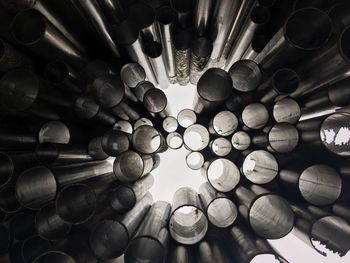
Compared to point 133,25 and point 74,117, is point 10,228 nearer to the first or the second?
point 74,117

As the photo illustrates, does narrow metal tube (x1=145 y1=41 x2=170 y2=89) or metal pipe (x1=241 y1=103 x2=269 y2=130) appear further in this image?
narrow metal tube (x1=145 y1=41 x2=170 y2=89)

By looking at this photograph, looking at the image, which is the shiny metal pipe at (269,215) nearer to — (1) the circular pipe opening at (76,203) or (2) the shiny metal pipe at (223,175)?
(2) the shiny metal pipe at (223,175)

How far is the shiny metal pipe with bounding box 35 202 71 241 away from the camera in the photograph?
1.55 m

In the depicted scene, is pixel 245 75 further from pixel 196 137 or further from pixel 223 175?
pixel 223 175

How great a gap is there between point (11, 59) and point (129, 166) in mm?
1002

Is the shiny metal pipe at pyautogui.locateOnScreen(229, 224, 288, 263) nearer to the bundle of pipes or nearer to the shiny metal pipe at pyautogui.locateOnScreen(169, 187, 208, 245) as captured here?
the bundle of pipes

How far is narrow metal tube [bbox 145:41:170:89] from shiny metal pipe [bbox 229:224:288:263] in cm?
144

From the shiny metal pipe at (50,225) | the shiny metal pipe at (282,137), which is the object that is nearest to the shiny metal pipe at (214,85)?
the shiny metal pipe at (282,137)

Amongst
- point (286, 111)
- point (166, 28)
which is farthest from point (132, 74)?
point (286, 111)

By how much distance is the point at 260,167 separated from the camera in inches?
79.3

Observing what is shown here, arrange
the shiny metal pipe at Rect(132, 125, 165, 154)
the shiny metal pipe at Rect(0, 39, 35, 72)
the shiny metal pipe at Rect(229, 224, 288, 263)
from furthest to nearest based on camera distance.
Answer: the shiny metal pipe at Rect(132, 125, 165, 154), the shiny metal pipe at Rect(0, 39, 35, 72), the shiny metal pipe at Rect(229, 224, 288, 263)

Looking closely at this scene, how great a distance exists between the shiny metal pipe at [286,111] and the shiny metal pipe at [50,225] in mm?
1554

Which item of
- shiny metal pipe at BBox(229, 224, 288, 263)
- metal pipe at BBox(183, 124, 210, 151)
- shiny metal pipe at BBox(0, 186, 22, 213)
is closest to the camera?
shiny metal pipe at BBox(229, 224, 288, 263)

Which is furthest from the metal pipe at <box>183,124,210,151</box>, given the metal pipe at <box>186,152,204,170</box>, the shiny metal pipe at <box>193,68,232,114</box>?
the shiny metal pipe at <box>193,68,232,114</box>
